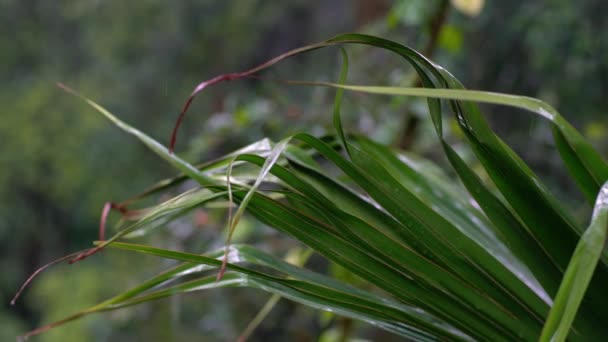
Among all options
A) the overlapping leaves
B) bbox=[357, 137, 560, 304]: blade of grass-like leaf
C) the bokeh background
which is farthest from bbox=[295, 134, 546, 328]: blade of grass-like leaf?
the bokeh background

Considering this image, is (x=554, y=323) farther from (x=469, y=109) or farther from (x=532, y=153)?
(x=532, y=153)

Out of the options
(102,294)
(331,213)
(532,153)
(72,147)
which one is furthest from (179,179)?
(72,147)

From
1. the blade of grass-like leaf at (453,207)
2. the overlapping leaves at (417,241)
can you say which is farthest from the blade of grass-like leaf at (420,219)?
the blade of grass-like leaf at (453,207)

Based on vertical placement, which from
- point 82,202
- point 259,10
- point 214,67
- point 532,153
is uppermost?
point 259,10

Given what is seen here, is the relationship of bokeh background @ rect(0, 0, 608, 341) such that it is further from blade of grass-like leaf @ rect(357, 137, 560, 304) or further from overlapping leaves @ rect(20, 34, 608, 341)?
overlapping leaves @ rect(20, 34, 608, 341)

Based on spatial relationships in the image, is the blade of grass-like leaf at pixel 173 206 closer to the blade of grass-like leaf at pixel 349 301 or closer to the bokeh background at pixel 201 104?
the blade of grass-like leaf at pixel 349 301

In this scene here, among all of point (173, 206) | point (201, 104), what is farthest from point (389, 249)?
point (201, 104)

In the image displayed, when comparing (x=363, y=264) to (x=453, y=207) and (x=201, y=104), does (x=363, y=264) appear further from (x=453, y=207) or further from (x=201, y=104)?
(x=201, y=104)
